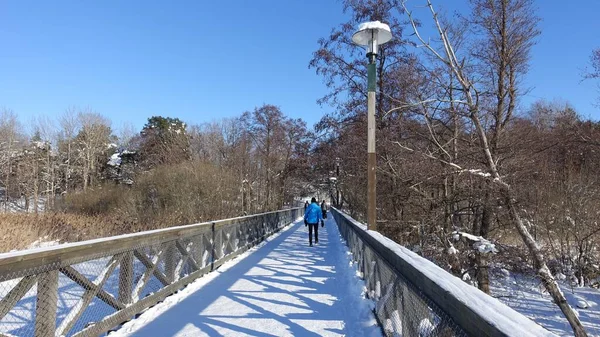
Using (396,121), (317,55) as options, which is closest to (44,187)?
(317,55)

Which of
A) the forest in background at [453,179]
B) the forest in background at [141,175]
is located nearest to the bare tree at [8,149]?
the forest in background at [141,175]

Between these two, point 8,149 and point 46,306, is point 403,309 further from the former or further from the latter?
point 8,149

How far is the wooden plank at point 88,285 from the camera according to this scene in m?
3.86

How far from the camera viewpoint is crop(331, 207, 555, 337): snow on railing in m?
1.81

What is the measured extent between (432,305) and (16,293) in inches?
126

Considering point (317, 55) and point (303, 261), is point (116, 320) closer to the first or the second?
point (303, 261)

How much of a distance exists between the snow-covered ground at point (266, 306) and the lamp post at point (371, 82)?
1.40m

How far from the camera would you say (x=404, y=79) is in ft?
43.7

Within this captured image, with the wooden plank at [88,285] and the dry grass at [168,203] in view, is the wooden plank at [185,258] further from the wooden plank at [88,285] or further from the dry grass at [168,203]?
the dry grass at [168,203]

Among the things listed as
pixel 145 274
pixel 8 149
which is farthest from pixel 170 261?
pixel 8 149

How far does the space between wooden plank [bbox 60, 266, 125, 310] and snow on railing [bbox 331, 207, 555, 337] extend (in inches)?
119

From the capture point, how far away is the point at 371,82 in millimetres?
7637

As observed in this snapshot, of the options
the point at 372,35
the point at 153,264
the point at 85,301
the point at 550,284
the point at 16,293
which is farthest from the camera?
the point at 550,284

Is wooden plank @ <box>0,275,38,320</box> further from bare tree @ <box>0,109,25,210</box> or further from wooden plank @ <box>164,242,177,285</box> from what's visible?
bare tree @ <box>0,109,25,210</box>
